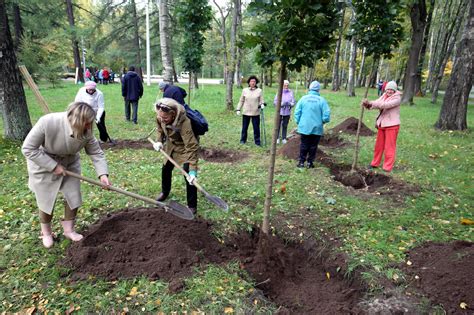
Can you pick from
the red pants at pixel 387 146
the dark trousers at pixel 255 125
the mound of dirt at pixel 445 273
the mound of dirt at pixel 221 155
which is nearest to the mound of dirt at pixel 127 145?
the mound of dirt at pixel 221 155

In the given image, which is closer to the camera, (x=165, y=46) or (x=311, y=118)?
(x=311, y=118)

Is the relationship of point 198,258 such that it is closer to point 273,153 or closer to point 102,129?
point 273,153

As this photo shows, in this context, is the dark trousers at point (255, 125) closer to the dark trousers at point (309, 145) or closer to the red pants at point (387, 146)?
the dark trousers at point (309, 145)

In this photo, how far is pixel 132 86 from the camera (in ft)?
34.4

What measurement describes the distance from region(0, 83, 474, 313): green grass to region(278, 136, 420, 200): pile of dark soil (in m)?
0.24

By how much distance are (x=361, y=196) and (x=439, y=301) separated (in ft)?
8.16

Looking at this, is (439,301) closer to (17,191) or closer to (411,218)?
(411,218)

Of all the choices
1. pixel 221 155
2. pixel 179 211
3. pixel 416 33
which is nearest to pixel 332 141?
pixel 221 155

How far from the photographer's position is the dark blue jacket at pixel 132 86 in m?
10.4

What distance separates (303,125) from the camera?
662 cm

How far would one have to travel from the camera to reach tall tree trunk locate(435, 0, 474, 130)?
988 centimetres

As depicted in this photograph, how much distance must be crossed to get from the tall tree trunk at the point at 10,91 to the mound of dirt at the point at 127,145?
1785 millimetres

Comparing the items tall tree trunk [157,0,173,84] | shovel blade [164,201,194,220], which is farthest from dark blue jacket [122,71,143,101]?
shovel blade [164,201,194,220]

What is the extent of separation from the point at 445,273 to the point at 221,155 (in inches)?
216
